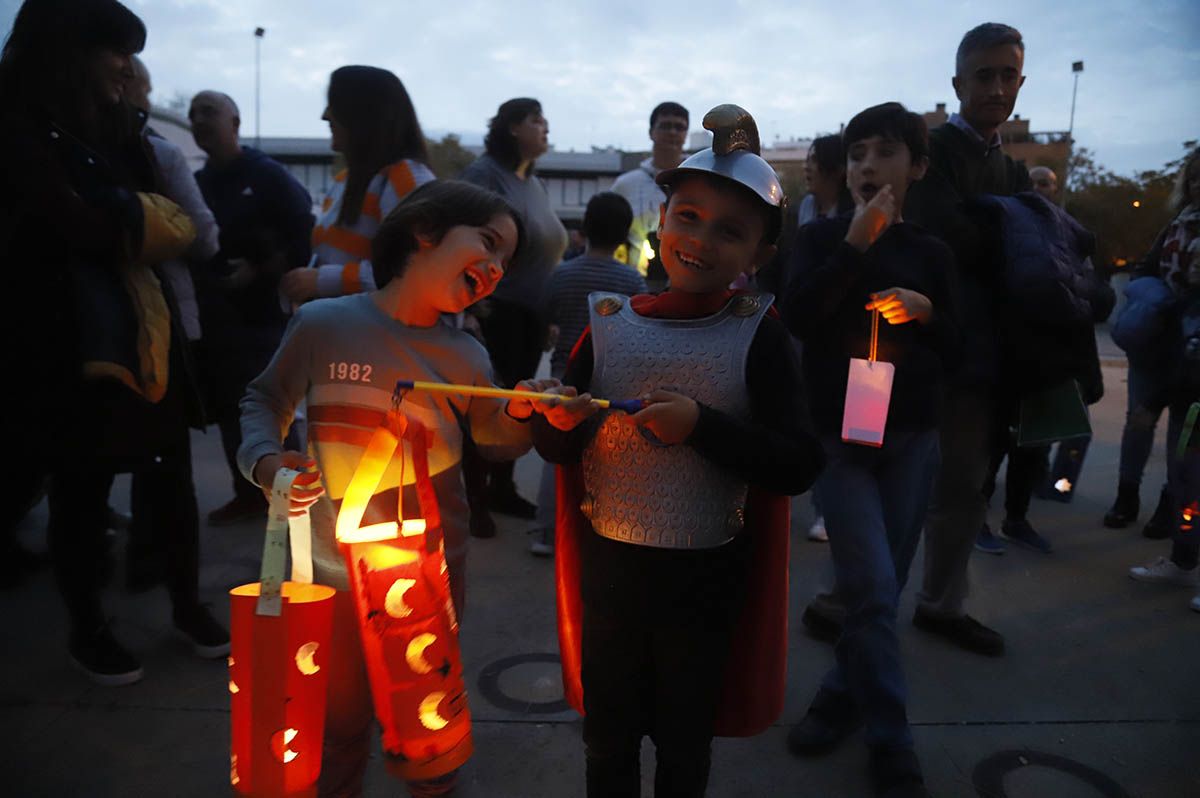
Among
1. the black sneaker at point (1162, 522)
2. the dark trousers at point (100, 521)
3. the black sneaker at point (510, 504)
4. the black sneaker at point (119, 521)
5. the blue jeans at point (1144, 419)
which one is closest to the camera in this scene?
the dark trousers at point (100, 521)

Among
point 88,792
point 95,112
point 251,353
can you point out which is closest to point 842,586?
point 88,792

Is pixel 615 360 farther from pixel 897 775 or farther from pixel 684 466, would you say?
pixel 897 775

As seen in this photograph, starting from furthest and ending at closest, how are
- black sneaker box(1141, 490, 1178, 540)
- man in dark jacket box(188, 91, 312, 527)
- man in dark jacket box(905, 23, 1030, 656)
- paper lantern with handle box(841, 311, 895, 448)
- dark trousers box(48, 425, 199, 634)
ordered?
black sneaker box(1141, 490, 1178, 540) → man in dark jacket box(188, 91, 312, 527) → man in dark jacket box(905, 23, 1030, 656) → dark trousers box(48, 425, 199, 634) → paper lantern with handle box(841, 311, 895, 448)

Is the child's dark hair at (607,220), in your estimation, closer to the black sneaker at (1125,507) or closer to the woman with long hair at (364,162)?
the woman with long hair at (364,162)

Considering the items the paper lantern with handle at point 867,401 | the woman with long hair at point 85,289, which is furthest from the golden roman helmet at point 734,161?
the woman with long hair at point 85,289

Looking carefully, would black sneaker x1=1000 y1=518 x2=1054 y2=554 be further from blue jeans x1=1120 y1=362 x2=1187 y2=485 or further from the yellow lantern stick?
the yellow lantern stick

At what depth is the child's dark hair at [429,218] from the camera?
1613 millimetres

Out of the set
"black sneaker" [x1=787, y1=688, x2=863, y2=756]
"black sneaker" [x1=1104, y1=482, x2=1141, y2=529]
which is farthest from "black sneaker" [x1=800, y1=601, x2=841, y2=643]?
"black sneaker" [x1=1104, y1=482, x2=1141, y2=529]

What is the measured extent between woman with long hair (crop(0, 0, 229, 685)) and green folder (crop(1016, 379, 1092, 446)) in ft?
9.39

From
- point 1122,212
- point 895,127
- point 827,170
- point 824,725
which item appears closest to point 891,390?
point 895,127

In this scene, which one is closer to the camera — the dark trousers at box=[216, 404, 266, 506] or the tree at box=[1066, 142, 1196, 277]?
the dark trousers at box=[216, 404, 266, 506]

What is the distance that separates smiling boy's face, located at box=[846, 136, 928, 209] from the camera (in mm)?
2148

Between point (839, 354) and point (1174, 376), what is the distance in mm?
2333

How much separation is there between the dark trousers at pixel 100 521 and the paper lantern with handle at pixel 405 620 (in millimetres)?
1459
